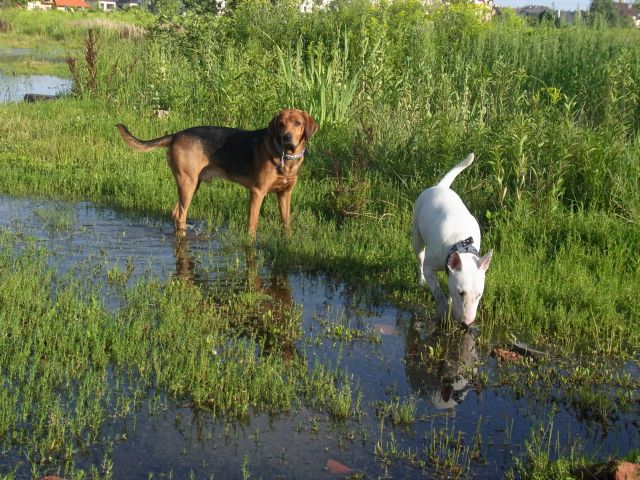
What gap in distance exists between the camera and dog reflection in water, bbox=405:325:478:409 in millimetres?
5594

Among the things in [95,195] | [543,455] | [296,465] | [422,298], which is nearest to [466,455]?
[543,455]

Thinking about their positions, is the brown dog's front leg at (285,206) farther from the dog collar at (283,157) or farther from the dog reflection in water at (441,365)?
the dog reflection in water at (441,365)

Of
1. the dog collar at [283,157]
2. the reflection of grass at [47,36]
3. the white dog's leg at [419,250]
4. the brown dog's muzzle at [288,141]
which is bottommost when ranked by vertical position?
the white dog's leg at [419,250]

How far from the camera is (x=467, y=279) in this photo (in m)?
6.31

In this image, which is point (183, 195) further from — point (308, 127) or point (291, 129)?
point (308, 127)

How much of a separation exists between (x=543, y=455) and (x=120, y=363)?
2830 millimetres

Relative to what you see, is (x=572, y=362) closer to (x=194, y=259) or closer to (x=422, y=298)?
(x=422, y=298)

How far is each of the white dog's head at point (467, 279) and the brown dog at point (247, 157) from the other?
3.38 m

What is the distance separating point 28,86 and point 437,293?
18677 mm

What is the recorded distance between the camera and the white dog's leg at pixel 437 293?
6.88 meters

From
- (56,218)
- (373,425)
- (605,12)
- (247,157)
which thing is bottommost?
(373,425)

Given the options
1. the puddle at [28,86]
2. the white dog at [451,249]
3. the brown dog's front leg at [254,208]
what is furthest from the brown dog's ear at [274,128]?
the puddle at [28,86]

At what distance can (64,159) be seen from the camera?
12.4m

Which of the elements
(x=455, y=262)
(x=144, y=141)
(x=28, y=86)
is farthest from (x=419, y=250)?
(x=28, y=86)
